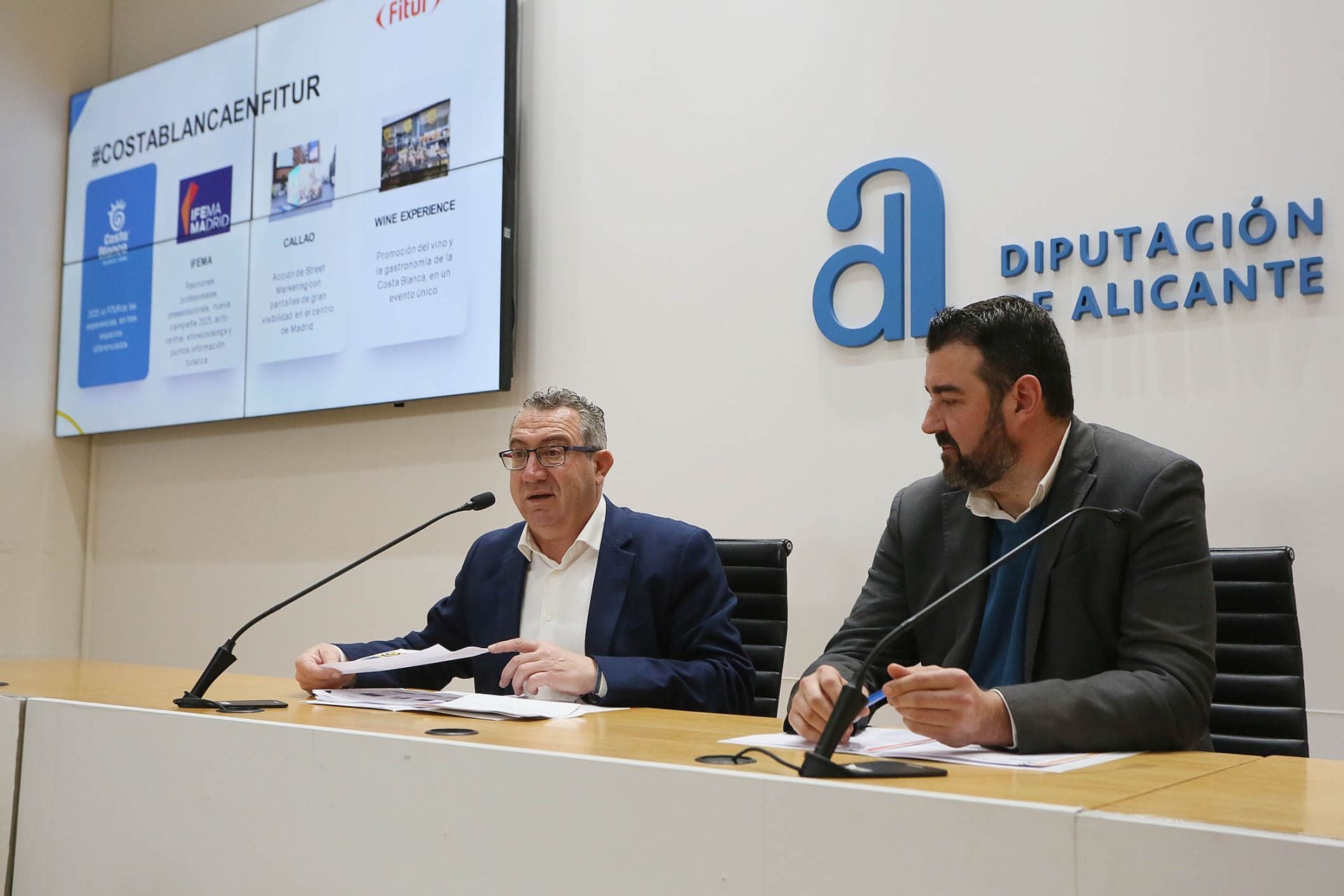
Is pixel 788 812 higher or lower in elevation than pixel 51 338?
lower

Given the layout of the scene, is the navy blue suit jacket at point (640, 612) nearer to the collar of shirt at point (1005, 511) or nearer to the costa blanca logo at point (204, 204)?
the collar of shirt at point (1005, 511)

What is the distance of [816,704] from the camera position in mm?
1535

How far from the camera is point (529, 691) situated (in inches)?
81.6

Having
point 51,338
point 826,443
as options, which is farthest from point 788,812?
point 51,338

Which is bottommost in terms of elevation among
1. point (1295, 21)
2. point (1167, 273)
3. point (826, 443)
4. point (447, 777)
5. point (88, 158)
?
point (447, 777)

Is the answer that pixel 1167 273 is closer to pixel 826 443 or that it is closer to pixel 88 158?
pixel 826 443

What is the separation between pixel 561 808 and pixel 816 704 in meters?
0.38

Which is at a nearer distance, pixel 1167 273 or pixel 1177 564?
pixel 1177 564

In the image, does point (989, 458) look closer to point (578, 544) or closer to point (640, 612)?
point (640, 612)

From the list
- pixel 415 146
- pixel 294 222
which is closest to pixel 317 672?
pixel 415 146

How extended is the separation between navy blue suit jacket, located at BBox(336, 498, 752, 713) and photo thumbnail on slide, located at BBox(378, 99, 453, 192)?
1771 mm

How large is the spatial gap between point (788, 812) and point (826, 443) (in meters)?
2.15

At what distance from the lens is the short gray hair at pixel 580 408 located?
8.80ft

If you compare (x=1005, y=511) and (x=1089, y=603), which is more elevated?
(x=1005, y=511)
